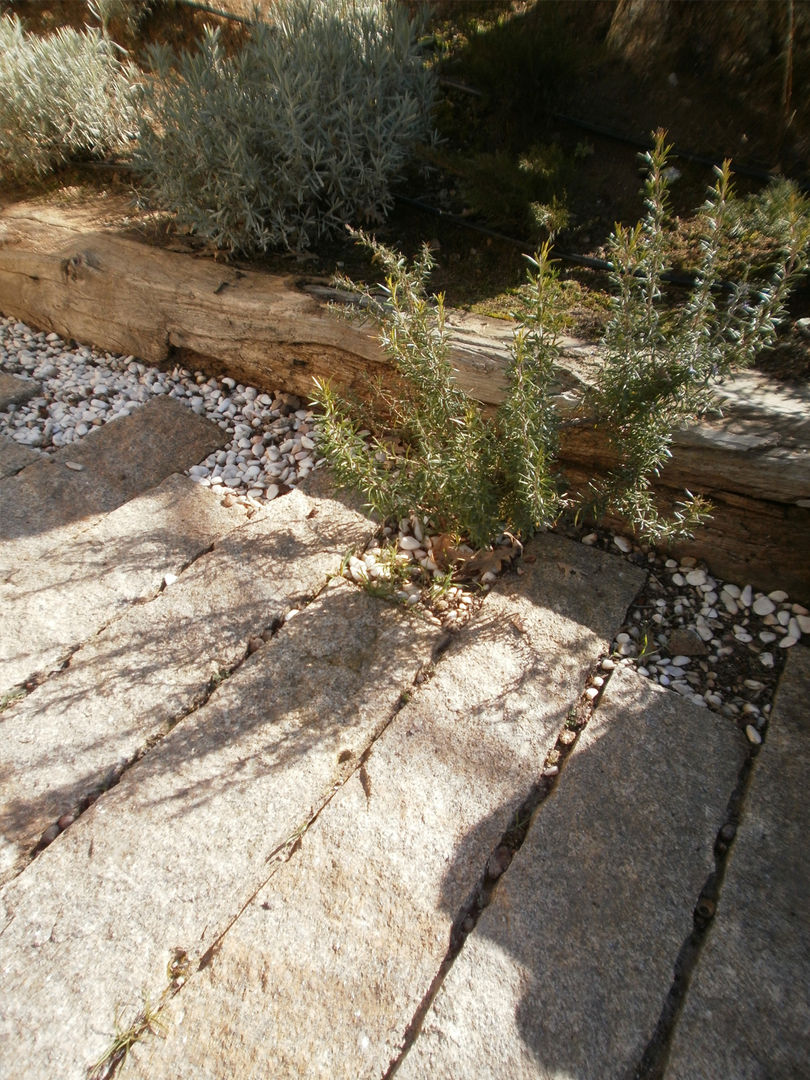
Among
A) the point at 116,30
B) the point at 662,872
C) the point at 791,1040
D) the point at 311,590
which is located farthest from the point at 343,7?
the point at 791,1040

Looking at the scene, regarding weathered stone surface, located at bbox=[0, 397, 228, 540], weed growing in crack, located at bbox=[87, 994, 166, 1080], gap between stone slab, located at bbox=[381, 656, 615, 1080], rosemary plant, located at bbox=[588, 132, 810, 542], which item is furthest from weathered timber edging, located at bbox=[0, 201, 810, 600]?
weed growing in crack, located at bbox=[87, 994, 166, 1080]

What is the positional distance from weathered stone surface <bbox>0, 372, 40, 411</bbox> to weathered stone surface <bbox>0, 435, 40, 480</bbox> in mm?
368

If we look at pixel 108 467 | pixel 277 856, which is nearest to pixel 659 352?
pixel 277 856

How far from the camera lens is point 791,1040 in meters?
1.62

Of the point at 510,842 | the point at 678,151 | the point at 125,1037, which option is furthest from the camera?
the point at 678,151

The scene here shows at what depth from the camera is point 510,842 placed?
6.63 feet

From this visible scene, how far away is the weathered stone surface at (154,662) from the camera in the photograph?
6.92 feet

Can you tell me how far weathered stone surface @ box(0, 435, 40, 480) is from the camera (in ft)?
10.4

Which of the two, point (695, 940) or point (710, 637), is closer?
point (695, 940)

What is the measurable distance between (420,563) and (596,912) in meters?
1.35

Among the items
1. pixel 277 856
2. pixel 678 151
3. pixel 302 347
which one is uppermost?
pixel 678 151

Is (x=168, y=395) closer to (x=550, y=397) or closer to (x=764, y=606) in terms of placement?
(x=550, y=397)

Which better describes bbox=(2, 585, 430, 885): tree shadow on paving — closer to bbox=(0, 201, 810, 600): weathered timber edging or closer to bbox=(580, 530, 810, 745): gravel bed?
bbox=(580, 530, 810, 745): gravel bed

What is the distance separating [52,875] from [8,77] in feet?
13.8
